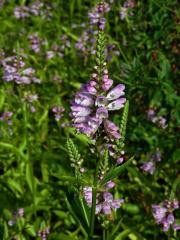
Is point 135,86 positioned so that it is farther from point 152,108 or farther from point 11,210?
point 11,210

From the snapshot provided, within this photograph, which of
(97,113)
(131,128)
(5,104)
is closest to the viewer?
(97,113)

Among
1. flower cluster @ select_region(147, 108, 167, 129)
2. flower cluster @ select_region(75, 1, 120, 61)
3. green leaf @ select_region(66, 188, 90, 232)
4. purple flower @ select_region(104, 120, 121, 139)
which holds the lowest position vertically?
green leaf @ select_region(66, 188, 90, 232)

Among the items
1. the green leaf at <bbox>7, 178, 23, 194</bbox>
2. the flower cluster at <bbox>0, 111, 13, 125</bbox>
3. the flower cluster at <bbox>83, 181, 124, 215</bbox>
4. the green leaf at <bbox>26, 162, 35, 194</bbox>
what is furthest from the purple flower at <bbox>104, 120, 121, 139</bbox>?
the flower cluster at <bbox>0, 111, 13, 125</bbox>

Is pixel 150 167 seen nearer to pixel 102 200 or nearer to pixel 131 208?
→ pixel 131 208

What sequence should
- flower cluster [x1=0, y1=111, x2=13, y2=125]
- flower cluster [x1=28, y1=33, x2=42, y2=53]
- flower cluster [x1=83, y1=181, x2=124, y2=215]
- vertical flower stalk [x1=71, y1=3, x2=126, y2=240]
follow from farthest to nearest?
flower cluster [x1=28, y1=33, x2=42, y2=53]
flower cluster [x1=0, y1=111, x2=13, y2=125]
flower cluster [x1=83, y1=181, x2=124, y2=215]
vertical flower stalk [x1=71, y1=3, x2=126, y2=240]

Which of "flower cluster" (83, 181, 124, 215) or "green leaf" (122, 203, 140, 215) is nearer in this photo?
"flower cluster" (83, 181, 124, 215)

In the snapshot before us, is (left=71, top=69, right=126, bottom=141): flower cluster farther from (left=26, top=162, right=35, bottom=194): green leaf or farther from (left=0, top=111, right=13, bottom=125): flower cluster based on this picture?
(left=0, top=111, right=13, bottom=125): flower cluster

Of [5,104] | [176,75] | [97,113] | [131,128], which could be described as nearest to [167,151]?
[131,128]
